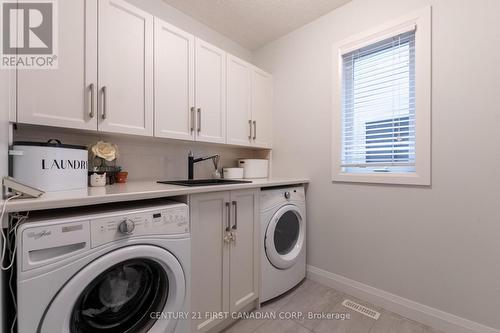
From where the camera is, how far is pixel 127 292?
1067 mm

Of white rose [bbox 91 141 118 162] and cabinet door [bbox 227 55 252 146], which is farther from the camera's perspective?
cabinet door [bbox 227 55 252 146]

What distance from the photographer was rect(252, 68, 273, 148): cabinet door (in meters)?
2.29

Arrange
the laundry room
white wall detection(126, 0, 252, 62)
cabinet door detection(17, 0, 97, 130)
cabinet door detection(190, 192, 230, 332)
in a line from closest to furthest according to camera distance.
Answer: the laundry room
cabinet door detection(17, 0, 97, 130)
cabinet door detection(190, 192, 230, 332)
white wall detection(126, 0, 252, 62)

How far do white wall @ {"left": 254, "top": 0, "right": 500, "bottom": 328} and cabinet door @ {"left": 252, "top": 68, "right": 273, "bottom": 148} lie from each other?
0.52m

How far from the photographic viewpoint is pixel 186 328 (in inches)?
45.1

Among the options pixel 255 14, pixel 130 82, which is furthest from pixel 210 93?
pixel 255 14

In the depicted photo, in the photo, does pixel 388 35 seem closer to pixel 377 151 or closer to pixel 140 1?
pixel 377 151

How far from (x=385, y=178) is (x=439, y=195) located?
12.9 inches

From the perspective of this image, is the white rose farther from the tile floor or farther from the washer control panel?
the tile floor

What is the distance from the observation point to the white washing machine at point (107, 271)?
740 millimetres

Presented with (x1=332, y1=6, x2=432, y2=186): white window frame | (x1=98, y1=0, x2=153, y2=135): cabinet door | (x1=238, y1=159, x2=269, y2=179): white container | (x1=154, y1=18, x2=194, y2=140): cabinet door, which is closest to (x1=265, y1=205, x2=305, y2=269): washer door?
(x1=238, y1=159, x2=269, y2=179): white container

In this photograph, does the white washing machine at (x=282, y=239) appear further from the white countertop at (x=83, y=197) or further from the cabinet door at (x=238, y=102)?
the cabinet door at (x=238, y=102)

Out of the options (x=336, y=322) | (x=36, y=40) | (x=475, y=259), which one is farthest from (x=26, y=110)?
(x=475, y=259)

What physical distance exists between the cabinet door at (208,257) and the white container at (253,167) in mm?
876
